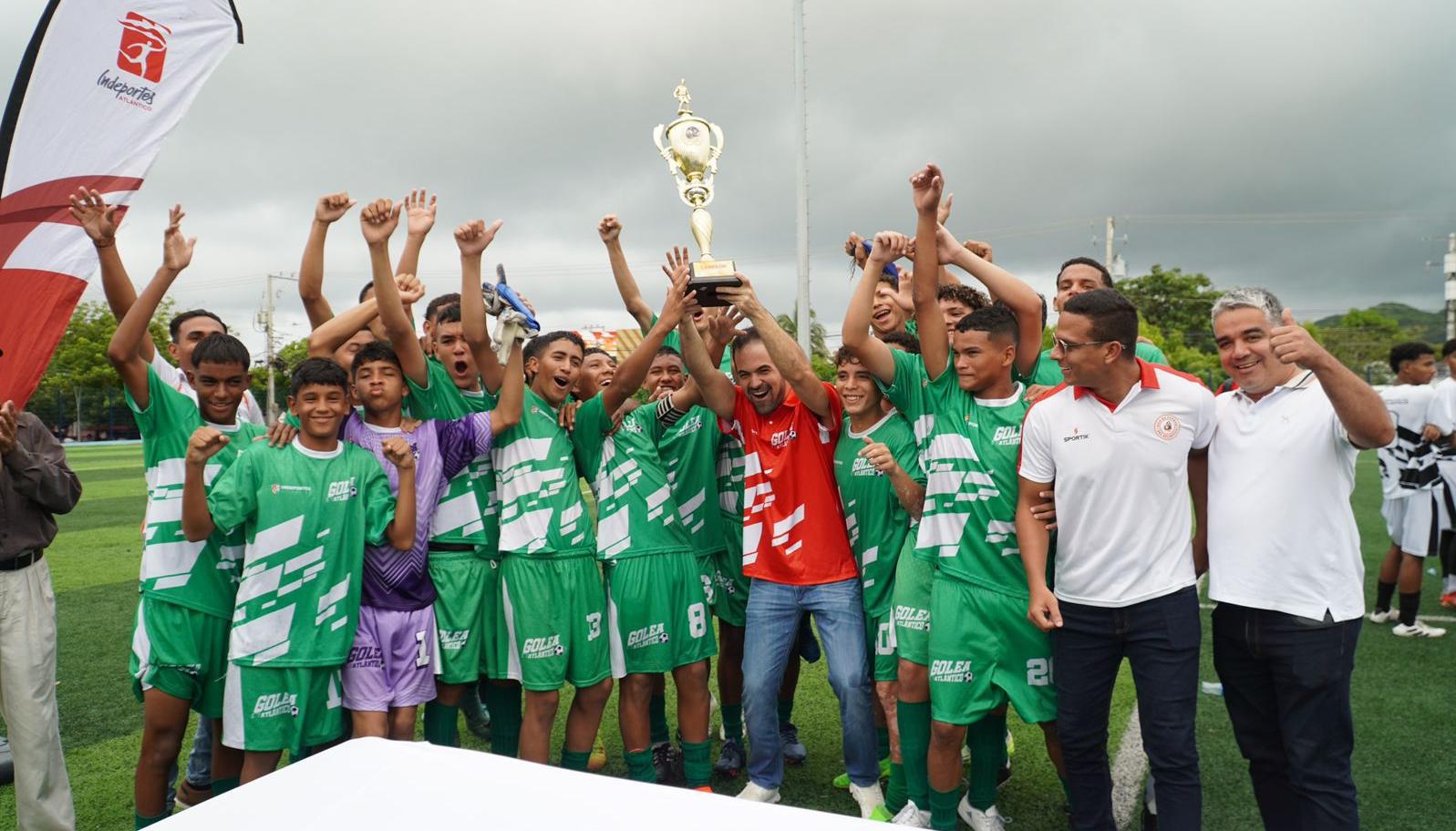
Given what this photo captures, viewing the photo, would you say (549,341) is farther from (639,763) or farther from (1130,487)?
(1130,487)

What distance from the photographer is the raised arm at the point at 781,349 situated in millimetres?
3941

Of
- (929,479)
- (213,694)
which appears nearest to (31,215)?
(213,694)

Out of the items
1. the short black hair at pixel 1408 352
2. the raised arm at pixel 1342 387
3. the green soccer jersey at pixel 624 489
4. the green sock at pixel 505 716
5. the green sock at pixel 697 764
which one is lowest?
the green sock at pixel 697 764

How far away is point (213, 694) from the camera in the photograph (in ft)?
12.0

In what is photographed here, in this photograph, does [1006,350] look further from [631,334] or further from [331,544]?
[631,334]

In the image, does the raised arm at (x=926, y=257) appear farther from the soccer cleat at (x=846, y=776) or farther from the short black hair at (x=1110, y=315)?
the soccer cleat at (x=846, y=776)

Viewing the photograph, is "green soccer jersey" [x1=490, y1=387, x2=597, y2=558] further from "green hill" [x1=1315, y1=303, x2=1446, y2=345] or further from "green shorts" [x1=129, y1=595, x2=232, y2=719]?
"green hill" [x1=1315, y1=303, x2=1446, y2=345]

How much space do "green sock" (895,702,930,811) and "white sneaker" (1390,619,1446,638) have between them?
5.30 m

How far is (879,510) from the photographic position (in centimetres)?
404

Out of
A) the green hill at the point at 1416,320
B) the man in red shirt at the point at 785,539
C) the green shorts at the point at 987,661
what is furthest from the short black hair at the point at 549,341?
the green hill at the point at 1416,320

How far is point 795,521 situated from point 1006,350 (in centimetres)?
123

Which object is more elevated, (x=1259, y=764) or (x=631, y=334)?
(x=631, y=334)

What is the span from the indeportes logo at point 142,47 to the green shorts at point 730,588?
11.9 feet

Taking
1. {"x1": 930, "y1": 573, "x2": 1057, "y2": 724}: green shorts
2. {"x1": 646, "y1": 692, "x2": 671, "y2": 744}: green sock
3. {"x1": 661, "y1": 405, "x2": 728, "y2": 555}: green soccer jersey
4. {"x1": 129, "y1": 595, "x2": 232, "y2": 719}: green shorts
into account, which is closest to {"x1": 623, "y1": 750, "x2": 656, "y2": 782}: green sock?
{"x1": 646, "y1": 692, "x2": 671, "y2": 744}: green sock
